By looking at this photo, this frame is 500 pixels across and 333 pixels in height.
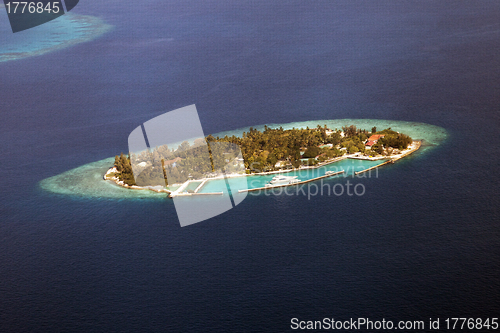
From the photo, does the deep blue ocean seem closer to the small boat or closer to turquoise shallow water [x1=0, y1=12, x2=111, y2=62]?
the small boat

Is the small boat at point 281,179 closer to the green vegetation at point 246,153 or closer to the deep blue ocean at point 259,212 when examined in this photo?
the green vegetation at point 246,153

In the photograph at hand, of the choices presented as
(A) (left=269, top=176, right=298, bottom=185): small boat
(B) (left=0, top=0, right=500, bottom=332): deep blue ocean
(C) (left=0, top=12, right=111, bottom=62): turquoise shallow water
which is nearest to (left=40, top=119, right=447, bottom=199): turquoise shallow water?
(A) (left=269, top=176, right=298, bottom=185): small boat

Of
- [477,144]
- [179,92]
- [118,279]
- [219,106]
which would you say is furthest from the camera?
[179,92]

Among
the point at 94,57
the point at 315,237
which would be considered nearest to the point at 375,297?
the point at 315,237

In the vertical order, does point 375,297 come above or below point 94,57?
below

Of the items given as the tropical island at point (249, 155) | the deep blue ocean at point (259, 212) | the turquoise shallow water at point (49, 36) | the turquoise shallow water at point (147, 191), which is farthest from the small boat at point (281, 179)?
the turquoise shallow water at point (49, 36)

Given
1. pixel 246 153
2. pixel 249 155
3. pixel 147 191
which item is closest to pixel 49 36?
pixel 246 153

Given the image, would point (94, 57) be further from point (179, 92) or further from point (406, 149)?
point (406, 149)
